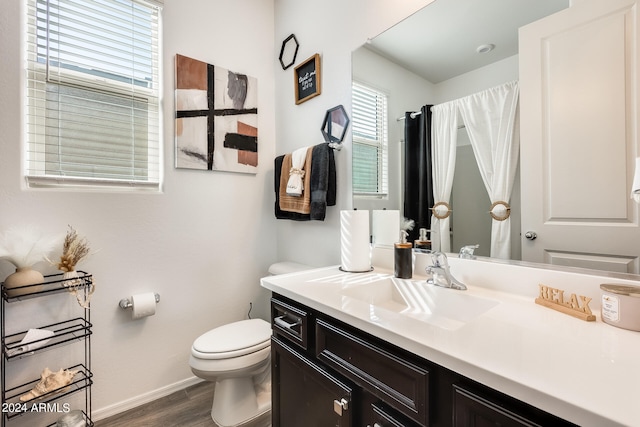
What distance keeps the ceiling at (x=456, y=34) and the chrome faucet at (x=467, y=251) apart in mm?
709

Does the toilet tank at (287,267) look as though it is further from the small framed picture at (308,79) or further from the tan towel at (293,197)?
the small framed picture at (308,79)

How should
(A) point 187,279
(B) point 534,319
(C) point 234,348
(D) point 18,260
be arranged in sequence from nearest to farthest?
(B) point 534,319 → (D) point 18,260 → (C) point 234,348 → (A) point 187,279

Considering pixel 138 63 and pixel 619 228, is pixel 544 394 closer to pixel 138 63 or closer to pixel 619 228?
pixel 619 228

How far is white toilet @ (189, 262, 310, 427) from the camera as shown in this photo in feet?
4.42

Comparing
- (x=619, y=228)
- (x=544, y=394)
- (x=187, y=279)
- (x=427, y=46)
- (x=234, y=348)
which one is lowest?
(x=234, y=348)

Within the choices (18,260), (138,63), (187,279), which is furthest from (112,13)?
(187,279)

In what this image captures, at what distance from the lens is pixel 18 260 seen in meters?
1.22

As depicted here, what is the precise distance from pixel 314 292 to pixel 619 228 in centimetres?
94

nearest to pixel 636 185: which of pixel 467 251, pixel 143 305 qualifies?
pixel 467 251

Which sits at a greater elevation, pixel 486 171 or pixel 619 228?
pixel 486 171

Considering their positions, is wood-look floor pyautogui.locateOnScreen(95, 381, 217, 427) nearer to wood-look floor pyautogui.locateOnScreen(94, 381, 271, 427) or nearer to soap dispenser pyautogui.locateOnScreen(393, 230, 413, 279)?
wood-look floor pyautogui.locateOnScreen(94, 381, 271, 427)

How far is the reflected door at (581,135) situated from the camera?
30.8 inches

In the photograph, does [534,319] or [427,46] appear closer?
[534,319]

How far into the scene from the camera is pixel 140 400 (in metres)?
1.62
